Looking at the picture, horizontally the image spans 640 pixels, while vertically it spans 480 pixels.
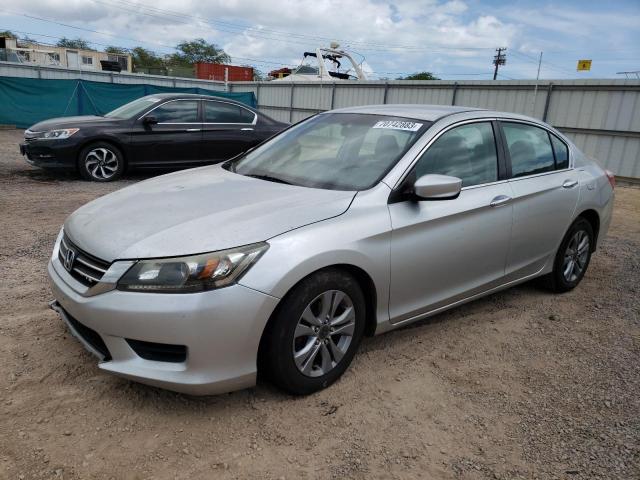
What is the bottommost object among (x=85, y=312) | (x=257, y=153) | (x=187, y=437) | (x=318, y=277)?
(x=187, y=437)

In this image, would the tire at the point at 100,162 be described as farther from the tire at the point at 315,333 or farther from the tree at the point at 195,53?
the tree at the point at 195,53

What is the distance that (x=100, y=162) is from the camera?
8.41m

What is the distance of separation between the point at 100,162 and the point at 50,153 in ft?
2.42

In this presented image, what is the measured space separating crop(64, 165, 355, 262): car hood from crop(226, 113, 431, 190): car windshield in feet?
0.57

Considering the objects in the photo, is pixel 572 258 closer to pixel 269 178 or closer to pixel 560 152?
pixel 560 152

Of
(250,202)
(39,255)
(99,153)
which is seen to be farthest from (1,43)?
(250,202)

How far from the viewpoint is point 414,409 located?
2736mm

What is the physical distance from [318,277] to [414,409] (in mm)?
896

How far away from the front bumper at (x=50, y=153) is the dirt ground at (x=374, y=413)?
4790mm

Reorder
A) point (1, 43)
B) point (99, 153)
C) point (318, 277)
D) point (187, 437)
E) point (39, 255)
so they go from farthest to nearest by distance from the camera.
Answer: point (1, 43) < point (99, 153) < point (39, 255) < point (318, 277) < point (187, 437)

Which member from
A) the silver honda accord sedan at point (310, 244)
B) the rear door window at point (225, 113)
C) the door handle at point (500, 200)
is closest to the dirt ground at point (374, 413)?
the silver honda accord sedan at point (310, 244)

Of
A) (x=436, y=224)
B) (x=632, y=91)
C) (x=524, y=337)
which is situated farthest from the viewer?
(x=632, y=91)

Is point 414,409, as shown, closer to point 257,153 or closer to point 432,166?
point 432,166

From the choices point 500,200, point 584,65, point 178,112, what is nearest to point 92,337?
point 500,200
